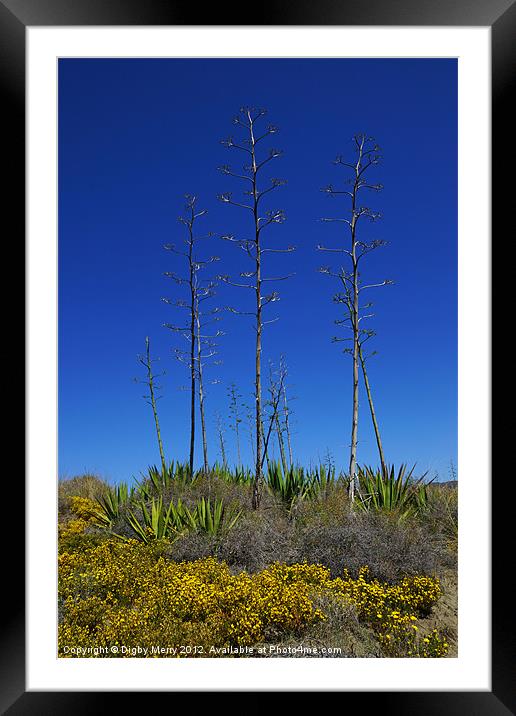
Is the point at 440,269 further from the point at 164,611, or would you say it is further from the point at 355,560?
the point at 164,611

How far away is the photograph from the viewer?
2506 millimetres

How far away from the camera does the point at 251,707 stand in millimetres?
1688

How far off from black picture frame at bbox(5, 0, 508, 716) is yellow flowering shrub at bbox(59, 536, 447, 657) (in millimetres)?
311

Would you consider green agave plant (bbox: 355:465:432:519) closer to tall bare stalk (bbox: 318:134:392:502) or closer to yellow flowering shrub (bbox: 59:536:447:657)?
tall bare stalk (bbox: 318:134:392:502)

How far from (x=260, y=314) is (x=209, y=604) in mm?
1735

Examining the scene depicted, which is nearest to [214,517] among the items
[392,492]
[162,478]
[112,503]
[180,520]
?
[180,520]

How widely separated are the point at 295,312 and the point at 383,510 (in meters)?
1.43

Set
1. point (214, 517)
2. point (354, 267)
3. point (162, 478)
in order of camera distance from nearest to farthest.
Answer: point (214, 517)
point (354, 267)
point (162, 478)

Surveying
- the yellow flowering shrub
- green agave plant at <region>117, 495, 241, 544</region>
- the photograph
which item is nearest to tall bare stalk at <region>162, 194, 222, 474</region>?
the photograph
